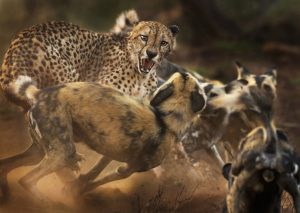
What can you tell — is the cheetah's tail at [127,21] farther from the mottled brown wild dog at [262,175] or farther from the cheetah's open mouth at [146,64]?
the mottled brown wild dog at [262,175]

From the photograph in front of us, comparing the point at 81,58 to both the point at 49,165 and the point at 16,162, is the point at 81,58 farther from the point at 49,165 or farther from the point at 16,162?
the point at 49,165

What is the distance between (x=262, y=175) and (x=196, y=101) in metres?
1.21

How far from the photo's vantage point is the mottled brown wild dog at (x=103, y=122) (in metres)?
6.34

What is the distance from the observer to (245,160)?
595 centimetres

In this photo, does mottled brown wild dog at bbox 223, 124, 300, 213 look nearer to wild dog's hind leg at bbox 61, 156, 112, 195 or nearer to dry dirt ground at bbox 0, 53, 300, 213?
dry dirt ground at bbox 0, 53, 300, 213

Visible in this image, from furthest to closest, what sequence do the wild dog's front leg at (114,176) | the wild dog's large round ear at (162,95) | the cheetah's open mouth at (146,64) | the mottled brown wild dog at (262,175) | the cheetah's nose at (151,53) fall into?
the cheetah's open mouth at (146,64)
the cheetah's nose at (151,53)
the wild dog's front leg at (114,176)
the wild dog's large round ear at (162,95)
the mottled brown wild dog at (262,175)

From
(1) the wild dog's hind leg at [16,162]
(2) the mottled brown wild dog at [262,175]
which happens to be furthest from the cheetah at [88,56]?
(2) the mottled brown wild dog at [262,175]

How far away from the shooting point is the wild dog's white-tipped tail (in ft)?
21.3

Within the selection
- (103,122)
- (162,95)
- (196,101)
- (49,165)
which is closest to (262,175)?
(196,101)

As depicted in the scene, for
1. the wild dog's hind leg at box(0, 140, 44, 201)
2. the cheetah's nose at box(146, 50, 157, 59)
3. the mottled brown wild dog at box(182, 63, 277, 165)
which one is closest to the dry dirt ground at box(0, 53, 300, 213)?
the wild dog's hind leg at box(0, 140, 44, 201)

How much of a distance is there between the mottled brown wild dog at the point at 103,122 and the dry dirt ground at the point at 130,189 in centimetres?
42

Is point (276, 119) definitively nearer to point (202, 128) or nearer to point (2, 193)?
point (202, 128)

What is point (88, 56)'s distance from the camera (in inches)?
309

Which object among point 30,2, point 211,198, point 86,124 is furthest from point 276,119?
point 30,2
